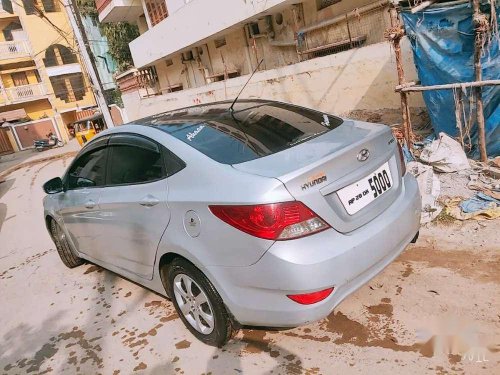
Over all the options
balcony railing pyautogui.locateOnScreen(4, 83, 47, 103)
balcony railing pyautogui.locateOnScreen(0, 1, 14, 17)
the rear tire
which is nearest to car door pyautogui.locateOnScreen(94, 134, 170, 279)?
the rear tire

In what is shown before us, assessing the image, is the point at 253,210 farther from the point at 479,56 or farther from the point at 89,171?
Answer: the point at 479,56

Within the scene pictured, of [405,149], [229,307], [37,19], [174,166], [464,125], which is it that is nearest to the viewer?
[229,307]

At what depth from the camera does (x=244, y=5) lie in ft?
36.9

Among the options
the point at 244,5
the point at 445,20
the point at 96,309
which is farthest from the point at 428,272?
the point at 244,5

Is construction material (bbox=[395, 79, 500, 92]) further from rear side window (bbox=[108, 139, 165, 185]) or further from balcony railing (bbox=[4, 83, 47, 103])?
balcony railing (bbox=[4, 83, 47, 103])

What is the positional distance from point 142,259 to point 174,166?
0.84 metres

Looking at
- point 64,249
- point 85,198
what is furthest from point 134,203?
point 64,249

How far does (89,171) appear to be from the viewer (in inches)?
138

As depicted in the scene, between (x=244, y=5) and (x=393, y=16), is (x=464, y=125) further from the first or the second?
(x=244, y=5)

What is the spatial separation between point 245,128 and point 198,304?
125 cm

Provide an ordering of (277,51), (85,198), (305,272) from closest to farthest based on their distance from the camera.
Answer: (305,272), (85,198), (277,51)

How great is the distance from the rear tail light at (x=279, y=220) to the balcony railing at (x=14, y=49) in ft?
117

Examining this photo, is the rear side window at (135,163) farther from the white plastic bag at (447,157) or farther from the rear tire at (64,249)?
the white plastic bag at (447,157)

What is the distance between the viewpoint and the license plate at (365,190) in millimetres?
2143
